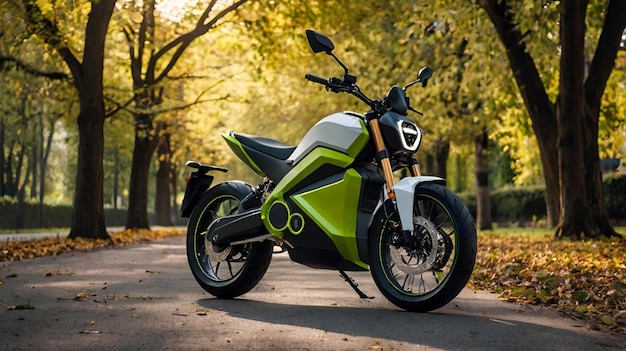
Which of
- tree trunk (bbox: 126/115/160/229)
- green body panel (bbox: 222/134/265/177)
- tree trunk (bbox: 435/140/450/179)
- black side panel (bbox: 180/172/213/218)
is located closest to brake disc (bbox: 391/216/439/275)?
green body panel (bbox: 222/134/265/177)

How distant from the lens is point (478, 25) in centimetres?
1841

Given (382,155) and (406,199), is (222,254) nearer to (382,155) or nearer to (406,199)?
(382,155)

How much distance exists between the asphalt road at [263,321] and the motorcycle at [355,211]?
0.93 feet

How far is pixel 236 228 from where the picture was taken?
7617 millimetres

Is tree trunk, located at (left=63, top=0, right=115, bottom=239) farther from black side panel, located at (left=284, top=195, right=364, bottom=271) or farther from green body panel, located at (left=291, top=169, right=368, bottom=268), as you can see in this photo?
green body panel, located at (left=291, top=169, right=368, bottom=268)

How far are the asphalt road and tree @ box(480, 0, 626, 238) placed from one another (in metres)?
8.13

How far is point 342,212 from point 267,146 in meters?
1.09

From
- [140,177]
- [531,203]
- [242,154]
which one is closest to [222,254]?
[242,154]

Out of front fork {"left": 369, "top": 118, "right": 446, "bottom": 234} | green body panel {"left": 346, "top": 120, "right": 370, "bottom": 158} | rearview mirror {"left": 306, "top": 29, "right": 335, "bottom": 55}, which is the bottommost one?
front fork {"left": 369, "top": 118, "right": 446, "bottom": 234}

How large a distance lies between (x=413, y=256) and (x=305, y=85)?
24.2 m

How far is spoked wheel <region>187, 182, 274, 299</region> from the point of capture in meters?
7.64

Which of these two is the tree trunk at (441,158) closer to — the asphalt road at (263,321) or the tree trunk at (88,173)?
the tree trunk at (88,173)

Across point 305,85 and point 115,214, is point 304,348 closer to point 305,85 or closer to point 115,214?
point 305,85

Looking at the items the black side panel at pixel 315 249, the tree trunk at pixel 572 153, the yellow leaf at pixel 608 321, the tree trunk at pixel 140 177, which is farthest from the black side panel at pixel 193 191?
the tree trunk at pixel 140 177
